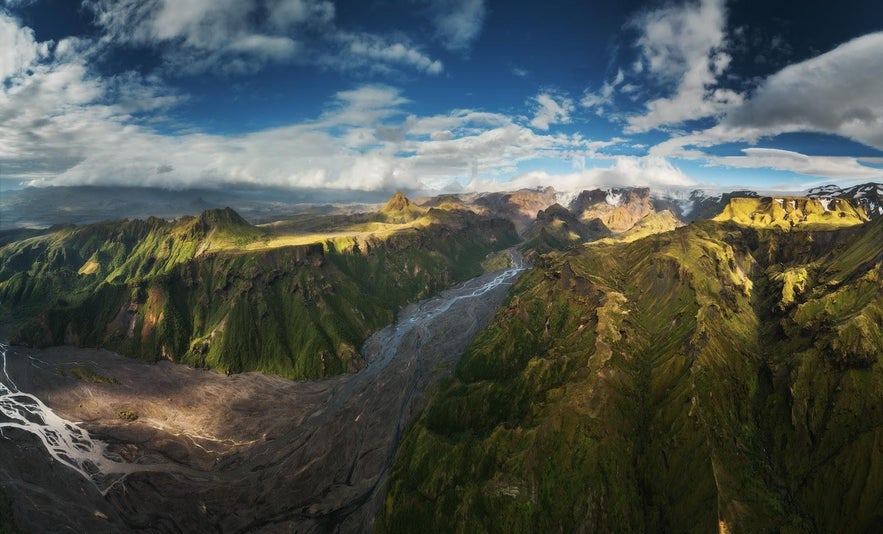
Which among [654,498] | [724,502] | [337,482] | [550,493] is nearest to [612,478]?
[654,498]

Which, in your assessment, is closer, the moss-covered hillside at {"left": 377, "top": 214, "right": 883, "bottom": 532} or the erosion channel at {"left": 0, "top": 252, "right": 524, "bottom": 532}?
the moss-covered hillside at {"left": 377, "top": 214, "right": 883, "bottom": 532}

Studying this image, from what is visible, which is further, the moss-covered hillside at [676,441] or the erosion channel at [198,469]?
the erosion channel at [198,469]

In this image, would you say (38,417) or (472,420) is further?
(38,417)

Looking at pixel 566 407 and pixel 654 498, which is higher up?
pixel 566 407

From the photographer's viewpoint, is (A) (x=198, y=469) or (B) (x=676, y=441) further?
(A) (x=198, y=469)

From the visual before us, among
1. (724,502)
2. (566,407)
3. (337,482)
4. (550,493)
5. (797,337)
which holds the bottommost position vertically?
(337,482)

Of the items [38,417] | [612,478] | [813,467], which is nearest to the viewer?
[813,467]

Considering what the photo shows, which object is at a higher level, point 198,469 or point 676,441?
point 676,441

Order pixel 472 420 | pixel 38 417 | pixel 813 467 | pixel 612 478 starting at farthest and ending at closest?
pixel 38 417 < pixel 472 420 < pixel 612 478 < pixel 813 467

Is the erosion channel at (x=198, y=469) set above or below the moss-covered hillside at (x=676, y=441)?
below

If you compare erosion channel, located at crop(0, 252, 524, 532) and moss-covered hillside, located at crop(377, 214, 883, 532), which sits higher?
moss-covered hillside, located at crop(377, 214, 883, 532)

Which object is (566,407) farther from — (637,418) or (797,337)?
(797,337)
